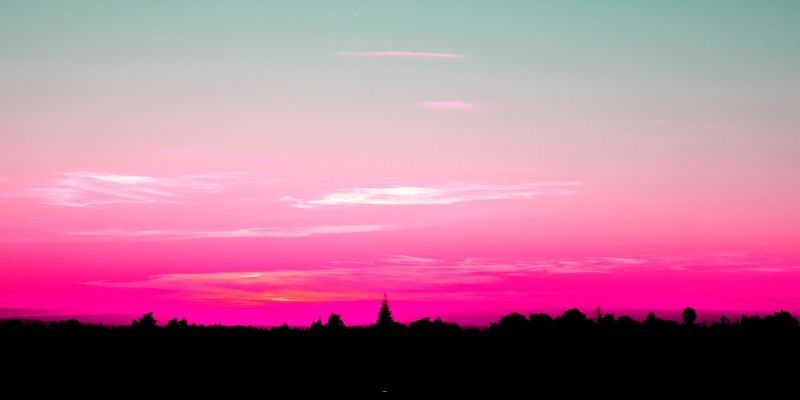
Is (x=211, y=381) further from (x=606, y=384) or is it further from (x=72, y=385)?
(x=606, y=384)

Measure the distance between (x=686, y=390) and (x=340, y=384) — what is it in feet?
207

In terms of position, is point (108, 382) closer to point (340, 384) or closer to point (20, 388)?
point (20, 388)

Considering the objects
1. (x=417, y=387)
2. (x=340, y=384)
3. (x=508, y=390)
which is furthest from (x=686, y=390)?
(x=340, y=384)

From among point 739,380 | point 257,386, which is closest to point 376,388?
point 257,386

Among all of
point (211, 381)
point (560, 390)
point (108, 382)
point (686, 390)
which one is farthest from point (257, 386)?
point (686, 390)

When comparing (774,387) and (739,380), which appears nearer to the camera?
(774,387)

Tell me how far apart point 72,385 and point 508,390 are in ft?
255

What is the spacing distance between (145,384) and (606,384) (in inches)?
3322

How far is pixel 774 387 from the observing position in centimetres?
17450

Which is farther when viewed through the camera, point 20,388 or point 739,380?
point 739,380

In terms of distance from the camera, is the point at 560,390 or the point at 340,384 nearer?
the point at 560,390

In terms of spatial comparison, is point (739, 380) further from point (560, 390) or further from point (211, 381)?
point (211, 381)

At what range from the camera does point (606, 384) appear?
18375 cm

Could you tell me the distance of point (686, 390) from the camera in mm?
173250
